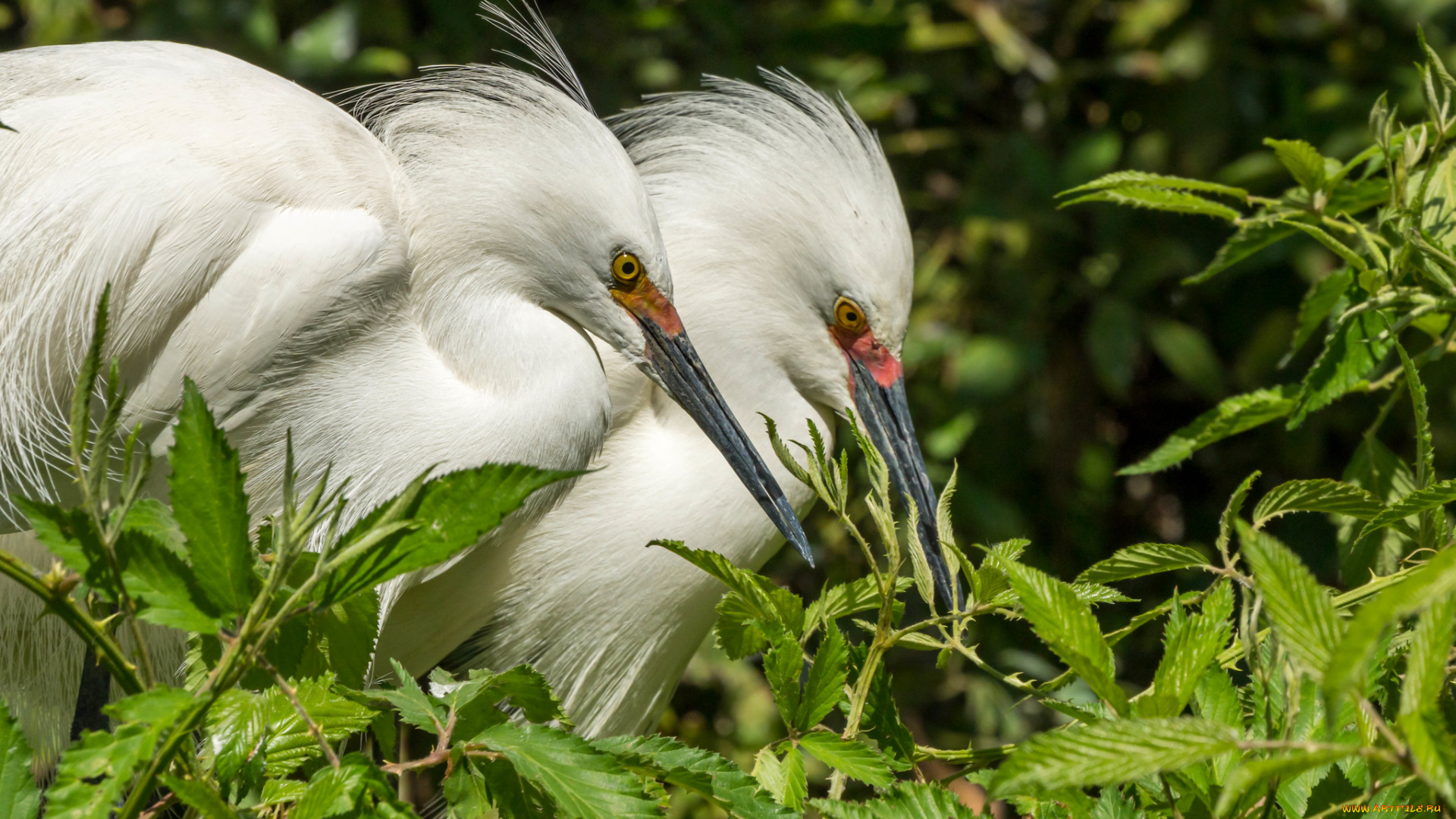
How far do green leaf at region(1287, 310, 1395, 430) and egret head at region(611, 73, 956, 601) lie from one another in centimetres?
68

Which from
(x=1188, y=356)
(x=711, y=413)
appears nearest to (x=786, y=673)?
(x=711, y=413)

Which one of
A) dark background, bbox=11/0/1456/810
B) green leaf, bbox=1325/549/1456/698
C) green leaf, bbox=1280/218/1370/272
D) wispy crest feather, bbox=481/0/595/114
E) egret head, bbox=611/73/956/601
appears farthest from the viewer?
dark background, bbox=11/0/1456/810

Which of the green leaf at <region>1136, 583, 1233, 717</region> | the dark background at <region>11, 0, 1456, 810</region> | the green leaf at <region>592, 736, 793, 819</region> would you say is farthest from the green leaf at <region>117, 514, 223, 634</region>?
the dark background at <region>11, 0, 1456, 810</region>

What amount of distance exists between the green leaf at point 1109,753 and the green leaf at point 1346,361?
1.75 ft

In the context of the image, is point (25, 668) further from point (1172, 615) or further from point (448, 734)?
point (1172, 615)

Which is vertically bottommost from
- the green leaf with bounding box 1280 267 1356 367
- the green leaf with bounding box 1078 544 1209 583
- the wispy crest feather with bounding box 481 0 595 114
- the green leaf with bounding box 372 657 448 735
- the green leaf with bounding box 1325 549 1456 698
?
the green leaf with bounding box 372 657 448 735

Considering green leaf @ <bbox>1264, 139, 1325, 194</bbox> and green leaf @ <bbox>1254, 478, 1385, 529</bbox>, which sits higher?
green leaf @ <bbox>1264, 139, 1325, 194</bbox>

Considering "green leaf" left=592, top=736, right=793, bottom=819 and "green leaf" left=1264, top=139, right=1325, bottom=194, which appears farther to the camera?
"green leaf" left=1264, top=139, right=1325, bottom=194

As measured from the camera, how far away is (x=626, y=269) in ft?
4.42

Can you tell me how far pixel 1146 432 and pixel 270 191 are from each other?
222 centimetres

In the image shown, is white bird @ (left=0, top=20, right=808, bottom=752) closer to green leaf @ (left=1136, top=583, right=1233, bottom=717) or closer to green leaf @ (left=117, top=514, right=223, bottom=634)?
green leaf @ (left=117, top=514, right=223, bottom=634)

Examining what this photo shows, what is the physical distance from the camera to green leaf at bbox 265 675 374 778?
1.97 feet

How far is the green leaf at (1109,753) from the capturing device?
1.42 feet

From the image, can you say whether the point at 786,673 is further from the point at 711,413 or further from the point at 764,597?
the point at 711,413
